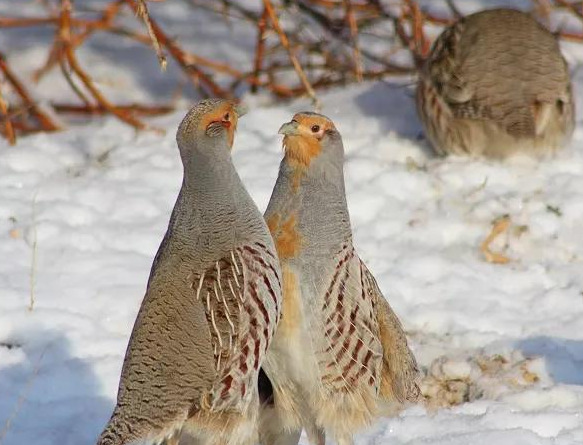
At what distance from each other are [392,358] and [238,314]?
0.78 meters

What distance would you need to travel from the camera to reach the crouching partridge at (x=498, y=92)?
7.03 meters

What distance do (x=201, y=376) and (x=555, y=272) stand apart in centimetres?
268

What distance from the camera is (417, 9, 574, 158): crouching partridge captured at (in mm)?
7031

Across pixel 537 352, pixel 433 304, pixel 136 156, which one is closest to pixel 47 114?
pixel 136 156

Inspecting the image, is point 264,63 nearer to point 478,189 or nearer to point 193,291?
point 478,189

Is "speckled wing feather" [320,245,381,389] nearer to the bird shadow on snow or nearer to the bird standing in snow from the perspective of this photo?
the bird standing in snow

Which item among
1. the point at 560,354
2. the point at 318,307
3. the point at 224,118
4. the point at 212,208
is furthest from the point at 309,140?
the point at 560,354

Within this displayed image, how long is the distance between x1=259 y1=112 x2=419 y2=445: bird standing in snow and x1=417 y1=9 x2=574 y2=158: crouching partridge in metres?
2.72

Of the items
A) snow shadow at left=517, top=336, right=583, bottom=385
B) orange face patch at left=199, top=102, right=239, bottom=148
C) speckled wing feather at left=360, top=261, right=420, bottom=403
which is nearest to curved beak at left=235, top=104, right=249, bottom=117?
orange face patch at left=199, top=102, right=239, bottom=148

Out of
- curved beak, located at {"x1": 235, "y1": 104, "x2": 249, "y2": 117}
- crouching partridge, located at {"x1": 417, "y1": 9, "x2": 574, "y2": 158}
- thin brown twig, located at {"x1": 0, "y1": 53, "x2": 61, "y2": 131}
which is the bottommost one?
curved beak, located at {"x1": 235, "y1": 104, "x2": 249, "y2": 117}

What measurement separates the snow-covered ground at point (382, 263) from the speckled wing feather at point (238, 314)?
3.30ft

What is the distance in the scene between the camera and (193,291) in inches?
162

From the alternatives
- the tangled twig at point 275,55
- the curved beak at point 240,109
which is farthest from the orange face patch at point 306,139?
the tangled twig at point 275,55

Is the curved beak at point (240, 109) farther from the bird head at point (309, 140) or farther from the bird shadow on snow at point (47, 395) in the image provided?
the bird shadow on snow at point (47, 395)
